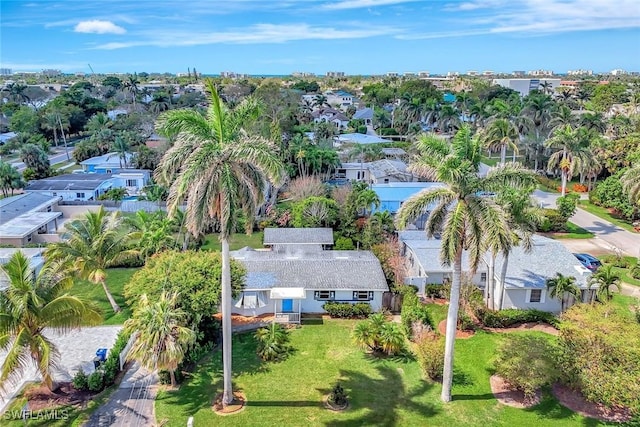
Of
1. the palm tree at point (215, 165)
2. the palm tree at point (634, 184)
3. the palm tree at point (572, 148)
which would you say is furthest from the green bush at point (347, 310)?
the palm tree at point (572, 148)

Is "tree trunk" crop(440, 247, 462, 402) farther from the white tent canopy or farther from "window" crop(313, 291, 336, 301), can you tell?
"window" crop(313, 291, 336, 301)

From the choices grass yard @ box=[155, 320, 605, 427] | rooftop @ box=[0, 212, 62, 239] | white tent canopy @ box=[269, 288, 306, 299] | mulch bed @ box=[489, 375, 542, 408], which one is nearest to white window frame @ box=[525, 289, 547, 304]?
grass yard @ box=[155, 320, 605, 427]

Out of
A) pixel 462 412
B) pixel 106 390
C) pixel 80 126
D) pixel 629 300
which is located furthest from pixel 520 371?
pixel 80 126

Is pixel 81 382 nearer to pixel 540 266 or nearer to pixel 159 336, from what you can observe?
pixel 159 336

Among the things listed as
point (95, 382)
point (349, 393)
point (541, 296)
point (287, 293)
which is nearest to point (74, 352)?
point (95, 382)

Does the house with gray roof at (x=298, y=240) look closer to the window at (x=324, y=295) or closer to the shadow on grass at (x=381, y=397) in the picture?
the window at (x=324, y=295)
